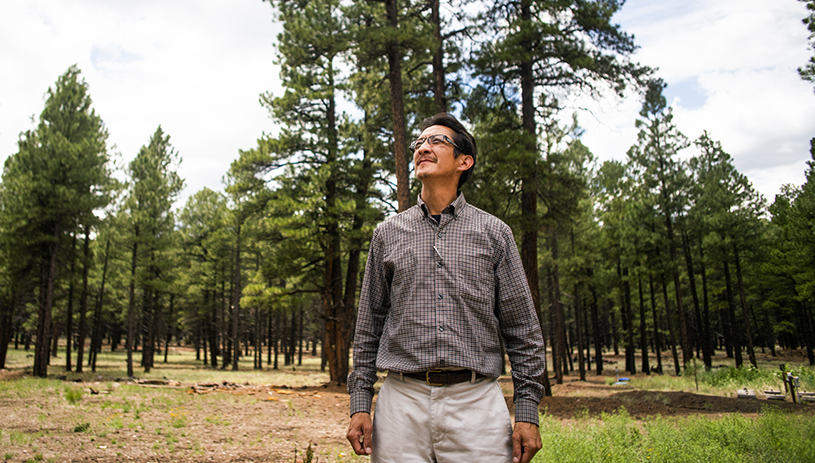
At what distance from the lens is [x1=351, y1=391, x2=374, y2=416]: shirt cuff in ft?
6.57

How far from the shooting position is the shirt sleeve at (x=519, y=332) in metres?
1.94

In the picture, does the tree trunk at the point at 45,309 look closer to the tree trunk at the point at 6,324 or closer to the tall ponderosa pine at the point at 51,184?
the tall ponderosa pine at the point at 51,184

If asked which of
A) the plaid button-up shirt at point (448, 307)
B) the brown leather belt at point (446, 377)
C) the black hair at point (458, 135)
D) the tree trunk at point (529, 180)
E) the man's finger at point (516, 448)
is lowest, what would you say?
the man's finger at point (516, 448)

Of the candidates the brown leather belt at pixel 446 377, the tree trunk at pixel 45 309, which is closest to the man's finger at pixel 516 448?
the brown leather belt at pixel 446 377

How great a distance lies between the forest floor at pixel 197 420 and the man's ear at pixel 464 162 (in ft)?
10.6

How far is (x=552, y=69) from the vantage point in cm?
1247

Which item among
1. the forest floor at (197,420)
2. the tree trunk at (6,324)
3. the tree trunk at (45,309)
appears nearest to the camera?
the forest floor at (197,420)

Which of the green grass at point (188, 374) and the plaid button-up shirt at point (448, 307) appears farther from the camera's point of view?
the green grass at point (188, 374)

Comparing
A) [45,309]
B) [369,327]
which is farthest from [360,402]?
[45,309]

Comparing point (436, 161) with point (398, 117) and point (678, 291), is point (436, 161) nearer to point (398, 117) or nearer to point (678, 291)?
point (398, 117)

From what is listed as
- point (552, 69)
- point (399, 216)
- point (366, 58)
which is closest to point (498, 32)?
point (552, 69)

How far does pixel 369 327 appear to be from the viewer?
2.16 meters

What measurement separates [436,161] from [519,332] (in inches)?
34.8

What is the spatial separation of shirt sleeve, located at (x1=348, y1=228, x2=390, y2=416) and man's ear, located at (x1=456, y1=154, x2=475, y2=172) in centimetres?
52
